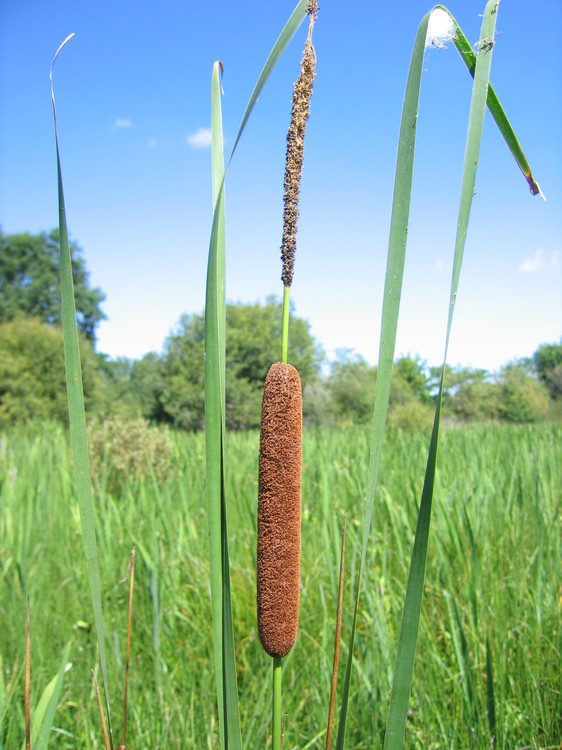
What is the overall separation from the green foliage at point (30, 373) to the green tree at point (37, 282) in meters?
13.6

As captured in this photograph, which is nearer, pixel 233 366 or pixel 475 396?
pixel 233 366

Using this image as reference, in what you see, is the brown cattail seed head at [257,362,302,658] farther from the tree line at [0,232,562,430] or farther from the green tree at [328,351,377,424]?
the green tree at [328,351,377,424]

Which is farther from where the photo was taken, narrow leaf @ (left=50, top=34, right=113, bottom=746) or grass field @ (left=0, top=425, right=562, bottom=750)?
grass field @ (left=0, top=425, right=562, bottom=750)

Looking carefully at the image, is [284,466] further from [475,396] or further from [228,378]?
[475,396]

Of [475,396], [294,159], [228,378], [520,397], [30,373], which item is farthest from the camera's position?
[475,396]

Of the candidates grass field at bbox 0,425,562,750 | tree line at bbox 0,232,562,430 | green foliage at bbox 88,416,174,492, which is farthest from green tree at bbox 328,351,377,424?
grass field at bbox 0,425,562,750

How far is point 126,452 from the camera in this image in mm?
4117

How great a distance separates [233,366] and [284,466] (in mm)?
16012

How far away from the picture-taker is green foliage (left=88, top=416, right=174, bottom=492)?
3908 mm

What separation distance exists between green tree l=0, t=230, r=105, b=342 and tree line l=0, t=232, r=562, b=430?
0.05 metres

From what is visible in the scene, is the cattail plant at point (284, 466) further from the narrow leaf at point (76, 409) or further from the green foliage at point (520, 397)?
the green foliage at point (520, 397)

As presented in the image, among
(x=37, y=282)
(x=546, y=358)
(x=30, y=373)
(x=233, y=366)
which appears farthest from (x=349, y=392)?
(x=546, y=358)

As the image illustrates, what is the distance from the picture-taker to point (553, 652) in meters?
1.23

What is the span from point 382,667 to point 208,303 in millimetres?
944
